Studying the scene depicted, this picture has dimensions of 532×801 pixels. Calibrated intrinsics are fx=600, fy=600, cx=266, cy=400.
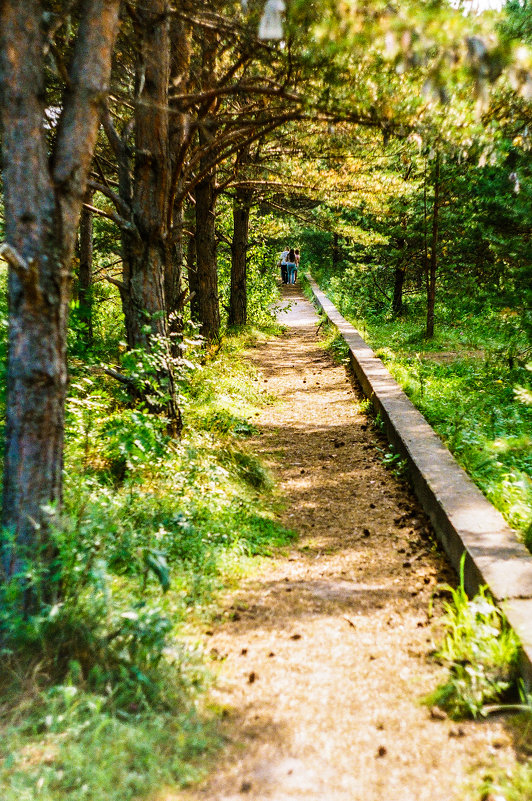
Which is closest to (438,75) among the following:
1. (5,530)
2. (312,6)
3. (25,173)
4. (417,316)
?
(312,6)

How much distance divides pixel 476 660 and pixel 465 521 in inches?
61.1

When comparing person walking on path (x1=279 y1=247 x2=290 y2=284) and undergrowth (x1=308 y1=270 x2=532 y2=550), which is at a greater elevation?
person walking on path (x1=279 y1=247 x2=290 y2=284)

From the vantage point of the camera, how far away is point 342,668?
3633mm

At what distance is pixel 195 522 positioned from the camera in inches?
197

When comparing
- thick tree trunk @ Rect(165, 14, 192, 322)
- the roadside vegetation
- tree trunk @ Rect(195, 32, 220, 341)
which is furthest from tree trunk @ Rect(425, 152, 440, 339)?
the roadside vegetation

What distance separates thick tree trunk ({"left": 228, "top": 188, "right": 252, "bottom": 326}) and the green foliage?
11.7 metres

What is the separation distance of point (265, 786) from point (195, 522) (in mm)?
2475

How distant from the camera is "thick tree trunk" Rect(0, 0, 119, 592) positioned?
2.97 m

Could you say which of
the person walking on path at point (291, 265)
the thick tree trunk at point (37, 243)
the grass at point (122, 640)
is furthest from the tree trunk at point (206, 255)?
the person walking on path at point (291, 265)

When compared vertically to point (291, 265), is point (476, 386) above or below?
below

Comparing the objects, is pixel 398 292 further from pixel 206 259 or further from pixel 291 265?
pixel 291 265

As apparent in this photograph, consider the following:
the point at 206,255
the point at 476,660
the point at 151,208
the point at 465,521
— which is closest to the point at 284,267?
the point at 206,255

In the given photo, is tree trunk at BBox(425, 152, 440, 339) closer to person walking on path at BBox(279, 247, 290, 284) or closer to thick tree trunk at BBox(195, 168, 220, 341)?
thick tree trunk at BBox(195, 168, 220, 341)

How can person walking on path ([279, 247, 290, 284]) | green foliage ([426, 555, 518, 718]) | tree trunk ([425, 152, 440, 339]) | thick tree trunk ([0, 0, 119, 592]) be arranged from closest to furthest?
thick tree trunk ([0, 0, 119, 592]), green foliage ([426, 555, 518, 718]), tree trunk ([425, 152, 440, 339]), person walking on path ([279, 247, 290, 284])
